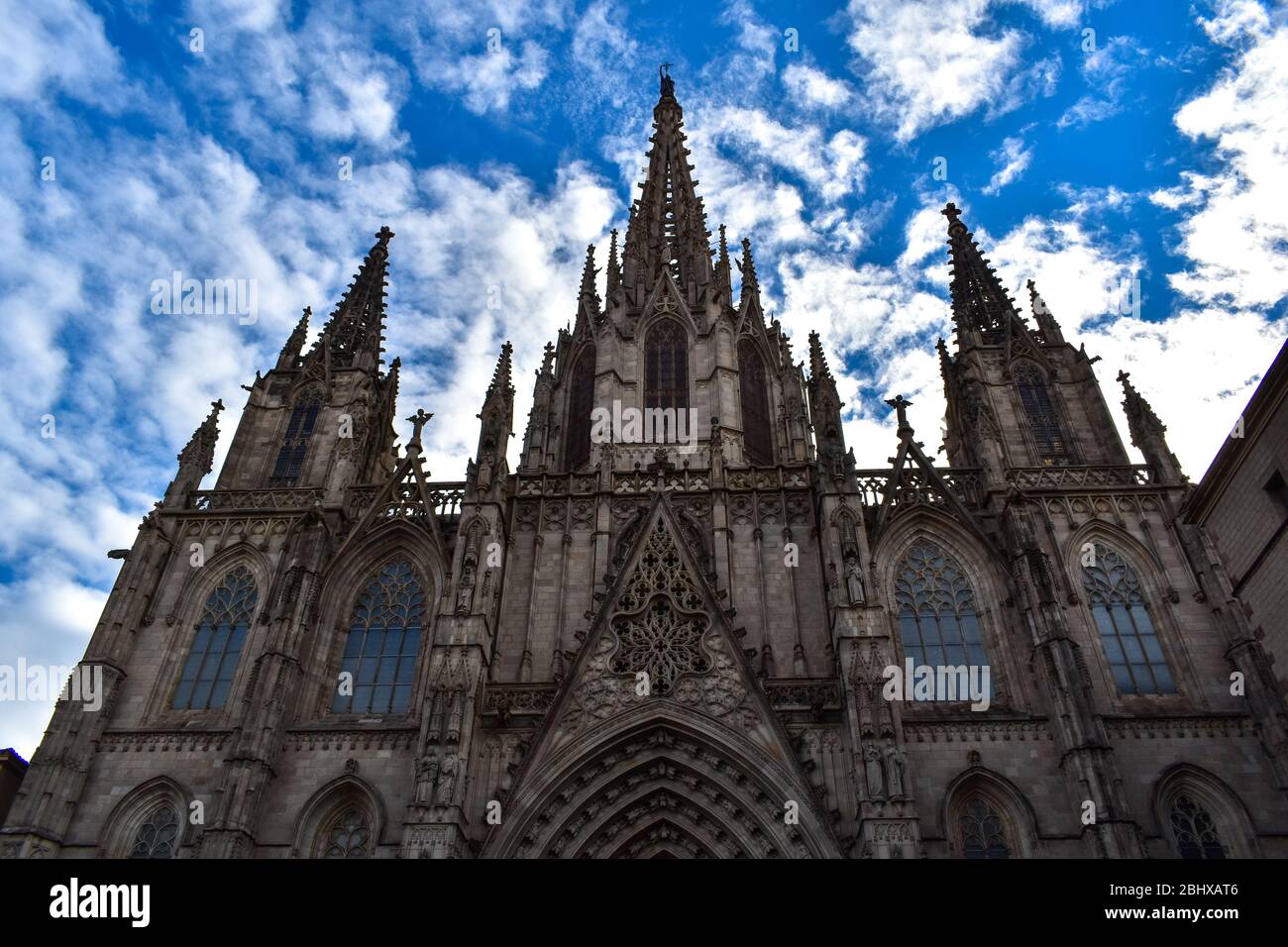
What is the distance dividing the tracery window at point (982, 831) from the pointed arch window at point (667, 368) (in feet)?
45.3

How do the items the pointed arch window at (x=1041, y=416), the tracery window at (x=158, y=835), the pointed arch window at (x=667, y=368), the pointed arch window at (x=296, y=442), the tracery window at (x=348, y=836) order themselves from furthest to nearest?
the pointed arch window at (x=667, y=368) → the pointed arch window at (x=296, y=442) → the pointed arch window at (x=1041, y=416) → the tracery window at (x=158, y=835) → the tracery window at (x=348, y=836)

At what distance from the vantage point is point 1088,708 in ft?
61.7

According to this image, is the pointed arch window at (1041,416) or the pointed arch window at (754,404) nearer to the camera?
the pointed arch window at (1041,416)

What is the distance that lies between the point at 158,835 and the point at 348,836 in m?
4.36

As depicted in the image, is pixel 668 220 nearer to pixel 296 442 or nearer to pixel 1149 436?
pixel 296 442

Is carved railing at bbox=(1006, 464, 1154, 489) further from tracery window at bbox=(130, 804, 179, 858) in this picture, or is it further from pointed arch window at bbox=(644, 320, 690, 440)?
tracery window at bbox=(130, 804, 179, 858)

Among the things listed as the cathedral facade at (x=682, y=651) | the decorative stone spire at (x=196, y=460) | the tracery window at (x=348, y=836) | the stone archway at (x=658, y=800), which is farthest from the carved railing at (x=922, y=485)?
the decorative stone spire at (x=196, y=460)

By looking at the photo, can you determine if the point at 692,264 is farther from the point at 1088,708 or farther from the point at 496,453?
the point at 1088,708

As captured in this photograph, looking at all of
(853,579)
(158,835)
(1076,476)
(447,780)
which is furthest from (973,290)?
(158,835)

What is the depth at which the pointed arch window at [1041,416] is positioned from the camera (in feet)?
86.5

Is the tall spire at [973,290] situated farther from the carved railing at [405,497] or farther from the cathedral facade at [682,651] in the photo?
the carved railing at [405,497]

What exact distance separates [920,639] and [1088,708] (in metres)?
4.17

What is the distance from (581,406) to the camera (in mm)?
30266
